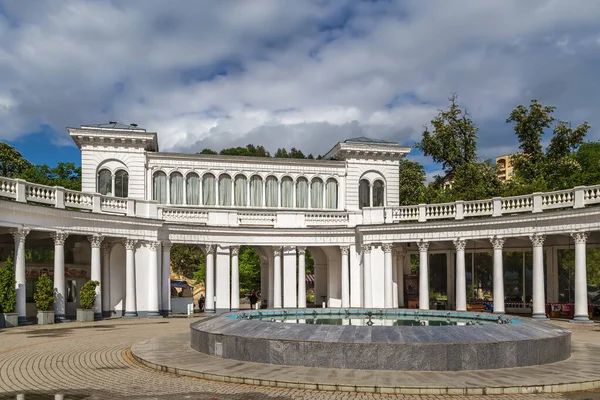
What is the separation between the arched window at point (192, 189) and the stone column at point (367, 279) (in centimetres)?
1508

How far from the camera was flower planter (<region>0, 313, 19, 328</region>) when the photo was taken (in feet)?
103

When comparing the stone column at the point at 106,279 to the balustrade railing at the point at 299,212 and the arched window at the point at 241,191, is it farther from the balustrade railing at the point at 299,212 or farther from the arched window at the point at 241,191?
the arched window at the point at 241,191

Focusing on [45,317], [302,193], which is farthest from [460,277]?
[45,317]

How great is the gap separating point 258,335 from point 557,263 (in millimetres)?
34564

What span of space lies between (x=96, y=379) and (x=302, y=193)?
124ft

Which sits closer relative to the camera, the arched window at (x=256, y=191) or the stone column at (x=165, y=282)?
the stone column at (x=165, y=282)

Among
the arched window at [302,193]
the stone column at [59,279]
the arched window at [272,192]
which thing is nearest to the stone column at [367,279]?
the arched window at [302,193]

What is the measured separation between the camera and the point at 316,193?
5353cm

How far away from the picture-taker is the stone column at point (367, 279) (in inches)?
1770

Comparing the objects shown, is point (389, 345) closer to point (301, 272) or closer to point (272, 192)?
point (301, 272)

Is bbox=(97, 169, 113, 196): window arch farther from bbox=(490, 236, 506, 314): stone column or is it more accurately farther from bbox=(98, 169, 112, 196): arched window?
bbox=(490, 236, 506, 314): stone column

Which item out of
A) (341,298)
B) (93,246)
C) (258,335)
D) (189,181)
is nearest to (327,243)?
(341,298)

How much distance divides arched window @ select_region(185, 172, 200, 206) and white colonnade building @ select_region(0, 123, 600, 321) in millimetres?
123

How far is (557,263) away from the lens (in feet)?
151
